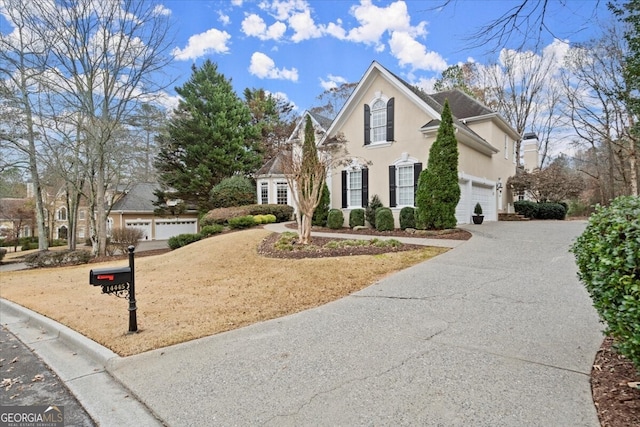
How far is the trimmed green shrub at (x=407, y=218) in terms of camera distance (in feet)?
45.9

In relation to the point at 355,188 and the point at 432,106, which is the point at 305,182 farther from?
the point at 432,106

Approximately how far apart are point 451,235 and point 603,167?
85.5ft

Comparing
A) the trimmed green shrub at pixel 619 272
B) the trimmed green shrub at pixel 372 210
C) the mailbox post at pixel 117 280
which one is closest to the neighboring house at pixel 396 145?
the trimmed green shrub at pixel 372 210

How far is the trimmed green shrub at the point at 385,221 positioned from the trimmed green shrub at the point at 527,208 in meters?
11.7

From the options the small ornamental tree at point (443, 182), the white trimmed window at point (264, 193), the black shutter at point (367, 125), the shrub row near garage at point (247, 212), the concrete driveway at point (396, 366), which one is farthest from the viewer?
the white trimmed window at point (264, 193)

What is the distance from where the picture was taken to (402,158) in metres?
14.9

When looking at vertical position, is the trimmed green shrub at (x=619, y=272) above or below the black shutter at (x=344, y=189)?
below

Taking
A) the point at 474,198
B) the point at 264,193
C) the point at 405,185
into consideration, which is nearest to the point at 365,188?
the point at 405,185

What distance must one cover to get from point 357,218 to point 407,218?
7.98 ft

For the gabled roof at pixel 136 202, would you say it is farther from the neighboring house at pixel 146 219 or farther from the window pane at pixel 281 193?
the window pane at pixel 281 193

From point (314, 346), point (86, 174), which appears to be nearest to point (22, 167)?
point (86, 174)

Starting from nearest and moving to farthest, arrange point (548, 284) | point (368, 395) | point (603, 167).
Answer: point (368, 395), point (548, 284), point (603, 167)

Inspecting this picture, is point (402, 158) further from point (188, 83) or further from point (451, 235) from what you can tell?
point (188, 83)

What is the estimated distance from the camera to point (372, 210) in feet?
50.4
